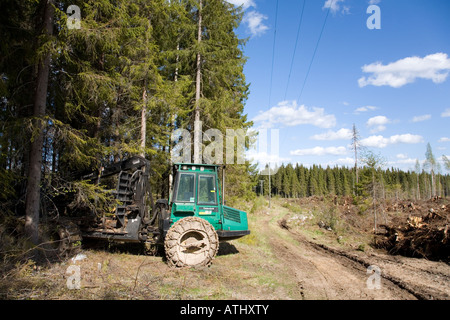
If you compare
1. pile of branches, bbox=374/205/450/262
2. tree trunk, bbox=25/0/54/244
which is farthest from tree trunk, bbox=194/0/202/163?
pile of branches, bbox=374/205/450/262

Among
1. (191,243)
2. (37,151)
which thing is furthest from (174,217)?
(37,151)

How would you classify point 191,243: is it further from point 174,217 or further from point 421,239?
point 421,239

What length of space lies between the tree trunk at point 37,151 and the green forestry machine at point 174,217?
863mm

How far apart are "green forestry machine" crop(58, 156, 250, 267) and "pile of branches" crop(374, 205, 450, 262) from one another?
6.33 m

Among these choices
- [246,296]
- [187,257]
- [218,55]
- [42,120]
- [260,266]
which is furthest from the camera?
[218,55]

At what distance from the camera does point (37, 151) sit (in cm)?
739

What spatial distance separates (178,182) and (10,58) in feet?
19.5

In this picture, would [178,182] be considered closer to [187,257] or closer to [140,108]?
[187,257]

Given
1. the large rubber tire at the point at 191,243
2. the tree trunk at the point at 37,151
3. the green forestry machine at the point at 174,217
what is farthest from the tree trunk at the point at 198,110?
the tree trunk at the point at 37,151

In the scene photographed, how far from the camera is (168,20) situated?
13.9 meters

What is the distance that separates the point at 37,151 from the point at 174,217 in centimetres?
418

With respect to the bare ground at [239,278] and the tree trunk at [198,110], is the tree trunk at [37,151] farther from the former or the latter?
the tree trunk at [198,110]

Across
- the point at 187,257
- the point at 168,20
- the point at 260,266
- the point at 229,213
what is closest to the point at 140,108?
the point at 168,20

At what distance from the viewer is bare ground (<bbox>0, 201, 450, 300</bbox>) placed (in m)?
5.31
